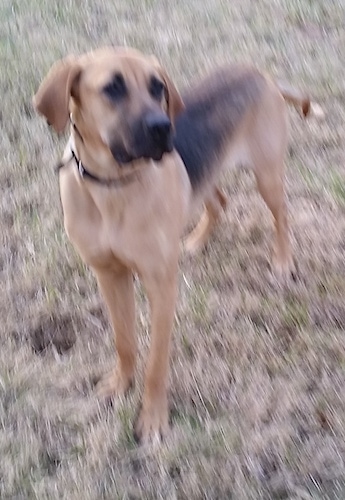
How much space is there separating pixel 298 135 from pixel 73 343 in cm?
219

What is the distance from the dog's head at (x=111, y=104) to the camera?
7.89 ft

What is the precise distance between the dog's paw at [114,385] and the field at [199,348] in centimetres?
6

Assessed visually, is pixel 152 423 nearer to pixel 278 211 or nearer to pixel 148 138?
pixel 148 138

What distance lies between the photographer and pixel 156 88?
2578 millimetres

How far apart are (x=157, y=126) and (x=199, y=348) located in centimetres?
121

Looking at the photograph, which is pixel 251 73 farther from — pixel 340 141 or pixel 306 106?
pixel 340 141

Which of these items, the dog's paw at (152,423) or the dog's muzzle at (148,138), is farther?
the dog's paw at (152,423)

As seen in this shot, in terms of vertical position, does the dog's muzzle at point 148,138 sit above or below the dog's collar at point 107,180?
above

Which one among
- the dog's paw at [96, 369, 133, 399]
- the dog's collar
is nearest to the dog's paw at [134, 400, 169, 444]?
the dog's paw at [96, 369, 133, 399]

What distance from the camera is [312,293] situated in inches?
140

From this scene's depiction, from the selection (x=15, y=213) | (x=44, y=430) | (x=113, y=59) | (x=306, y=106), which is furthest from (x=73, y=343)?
(x=306, y=106)

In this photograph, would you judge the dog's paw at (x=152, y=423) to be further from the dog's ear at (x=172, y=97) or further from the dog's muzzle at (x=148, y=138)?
the dog's ear at (x=172, y=97)

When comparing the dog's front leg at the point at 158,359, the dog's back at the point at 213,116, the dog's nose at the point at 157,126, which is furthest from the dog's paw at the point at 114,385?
the dog's nose at the point at 157,126

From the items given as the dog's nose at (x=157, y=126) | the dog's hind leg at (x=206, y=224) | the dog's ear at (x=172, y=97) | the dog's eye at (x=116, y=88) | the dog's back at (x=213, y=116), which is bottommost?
the dog's hind leg at (x=206, y=224)
